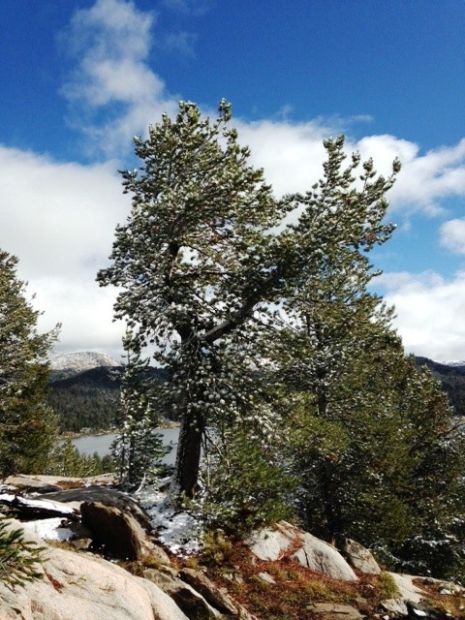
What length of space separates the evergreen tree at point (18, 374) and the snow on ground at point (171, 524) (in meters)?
9.84

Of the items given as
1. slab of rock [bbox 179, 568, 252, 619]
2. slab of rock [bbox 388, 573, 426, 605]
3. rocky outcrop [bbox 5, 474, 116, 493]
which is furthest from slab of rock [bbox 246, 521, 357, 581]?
rocky outcrop [bbox 5, 474, 116, 493]

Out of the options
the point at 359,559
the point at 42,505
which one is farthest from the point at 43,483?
the point at 359,559

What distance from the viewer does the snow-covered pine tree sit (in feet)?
52.5

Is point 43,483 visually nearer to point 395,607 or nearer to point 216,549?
point 216,549

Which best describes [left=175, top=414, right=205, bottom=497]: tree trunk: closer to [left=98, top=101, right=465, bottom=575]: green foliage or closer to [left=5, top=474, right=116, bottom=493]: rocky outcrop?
[left=98, top=101, right=465, bottom=575]: green foliage

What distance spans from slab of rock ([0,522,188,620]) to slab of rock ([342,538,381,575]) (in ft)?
32.1

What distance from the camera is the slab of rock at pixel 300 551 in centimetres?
1541

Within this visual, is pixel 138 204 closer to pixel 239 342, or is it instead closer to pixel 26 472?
pixel 239 342

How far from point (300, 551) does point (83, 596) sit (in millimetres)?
10400

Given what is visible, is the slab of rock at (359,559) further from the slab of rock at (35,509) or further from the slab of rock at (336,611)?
the slab of rock at (35,509)

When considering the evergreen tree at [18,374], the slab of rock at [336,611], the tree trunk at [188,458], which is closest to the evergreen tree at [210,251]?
the tree trunk at [188,458]

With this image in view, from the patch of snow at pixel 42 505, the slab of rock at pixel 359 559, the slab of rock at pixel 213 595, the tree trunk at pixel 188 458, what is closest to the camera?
the slab of rock at pixel 213 595

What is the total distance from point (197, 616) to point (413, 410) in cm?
1911

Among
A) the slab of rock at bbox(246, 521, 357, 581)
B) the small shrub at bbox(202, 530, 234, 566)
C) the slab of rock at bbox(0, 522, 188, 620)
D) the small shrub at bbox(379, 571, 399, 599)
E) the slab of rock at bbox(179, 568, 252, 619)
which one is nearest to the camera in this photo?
the slab of rock at bbox(0, 522, 188, 620)
